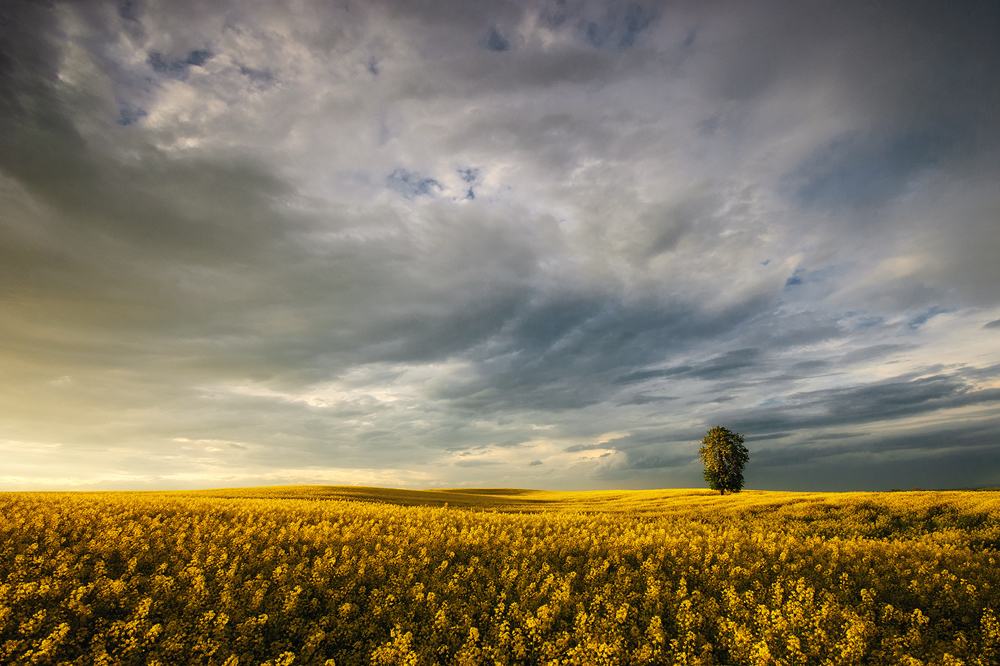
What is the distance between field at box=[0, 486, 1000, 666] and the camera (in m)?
8.51

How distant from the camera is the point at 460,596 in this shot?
11055mm

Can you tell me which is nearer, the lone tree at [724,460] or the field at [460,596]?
the field at [460,596]

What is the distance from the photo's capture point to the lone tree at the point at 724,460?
56.8m

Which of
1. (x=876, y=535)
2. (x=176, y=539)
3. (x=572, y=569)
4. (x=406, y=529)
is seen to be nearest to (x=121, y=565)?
(x=176, y=539)

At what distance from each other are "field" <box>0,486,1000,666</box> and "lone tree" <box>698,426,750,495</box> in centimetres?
4549

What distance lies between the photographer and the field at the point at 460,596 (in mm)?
8508

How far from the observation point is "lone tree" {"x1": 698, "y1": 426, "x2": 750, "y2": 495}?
56812mm

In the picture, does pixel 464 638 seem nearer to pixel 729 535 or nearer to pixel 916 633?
pixel 916 633

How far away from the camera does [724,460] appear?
57906mm

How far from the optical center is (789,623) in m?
9.31

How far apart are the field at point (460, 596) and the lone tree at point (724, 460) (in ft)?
149

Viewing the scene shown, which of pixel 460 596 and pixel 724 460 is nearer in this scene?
pixel 460 596

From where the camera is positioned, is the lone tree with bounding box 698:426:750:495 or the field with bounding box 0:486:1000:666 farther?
the lone tree with bounding box 698:426:750:495

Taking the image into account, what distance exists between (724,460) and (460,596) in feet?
189
